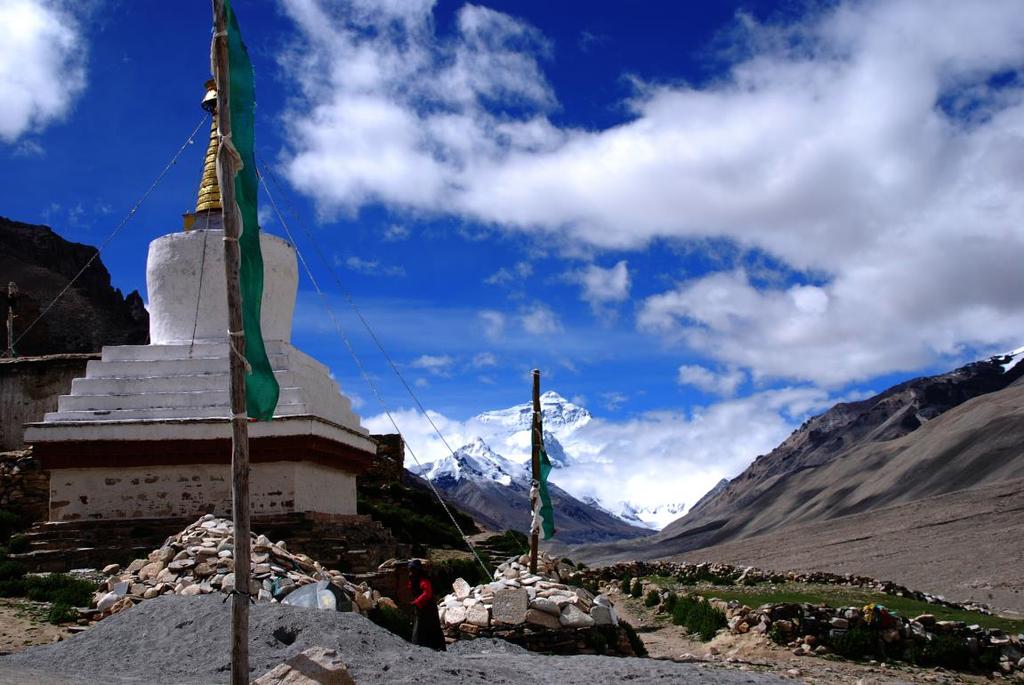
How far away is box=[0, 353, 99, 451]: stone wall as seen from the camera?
2836 centimetres

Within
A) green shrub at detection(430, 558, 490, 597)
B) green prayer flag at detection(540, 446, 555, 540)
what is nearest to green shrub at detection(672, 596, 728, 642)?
green prayer flag at detection(540, 446, 555, 540)

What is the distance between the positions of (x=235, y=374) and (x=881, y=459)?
75.7 meters

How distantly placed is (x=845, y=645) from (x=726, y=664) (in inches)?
119

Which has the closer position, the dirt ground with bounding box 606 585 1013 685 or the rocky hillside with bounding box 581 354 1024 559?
the dirt ground with bounding box 606 585 1013 685

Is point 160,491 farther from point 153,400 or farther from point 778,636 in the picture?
point 778,636

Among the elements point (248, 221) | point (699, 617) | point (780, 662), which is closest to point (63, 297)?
point (699, 617)

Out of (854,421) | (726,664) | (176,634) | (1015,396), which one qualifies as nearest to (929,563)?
(726,664)

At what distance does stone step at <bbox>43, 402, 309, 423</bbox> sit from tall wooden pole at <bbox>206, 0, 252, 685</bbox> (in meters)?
8.19

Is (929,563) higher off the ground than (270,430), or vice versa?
(270,430)

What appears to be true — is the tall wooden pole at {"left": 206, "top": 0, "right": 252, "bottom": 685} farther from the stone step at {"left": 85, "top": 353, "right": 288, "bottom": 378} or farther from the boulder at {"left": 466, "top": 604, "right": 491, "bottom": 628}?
the stone step at {"left": 85, "top": 353, "right": 288, "bottom": 378}

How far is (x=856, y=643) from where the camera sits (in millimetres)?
15055

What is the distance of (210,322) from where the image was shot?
1666 centimetres

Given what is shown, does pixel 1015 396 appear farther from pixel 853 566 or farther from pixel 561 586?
pixel 561 586

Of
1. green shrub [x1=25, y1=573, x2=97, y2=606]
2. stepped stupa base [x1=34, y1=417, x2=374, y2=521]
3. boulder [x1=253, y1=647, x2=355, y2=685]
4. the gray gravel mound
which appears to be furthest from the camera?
stepped stupa base [x1=34, y1=417, x2=374, y2=521]
